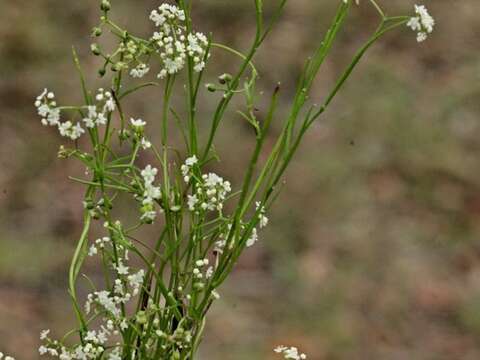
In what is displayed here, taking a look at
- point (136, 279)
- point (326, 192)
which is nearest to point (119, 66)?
point (136, 279)

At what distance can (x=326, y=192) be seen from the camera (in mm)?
2873

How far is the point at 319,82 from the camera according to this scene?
324 centimetres

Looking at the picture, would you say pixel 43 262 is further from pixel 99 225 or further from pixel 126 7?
pixel 126 7

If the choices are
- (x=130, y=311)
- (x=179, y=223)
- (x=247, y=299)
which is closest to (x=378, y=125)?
(x=247, y=299)

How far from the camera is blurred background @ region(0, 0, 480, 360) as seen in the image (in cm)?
261

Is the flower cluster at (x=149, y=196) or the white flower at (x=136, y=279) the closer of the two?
the flower cluster at (x=149, y=196)

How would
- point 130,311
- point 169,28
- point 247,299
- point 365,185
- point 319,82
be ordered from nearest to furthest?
point 169,28, point 130,311, point 247,299, point 365,185, point 319,82

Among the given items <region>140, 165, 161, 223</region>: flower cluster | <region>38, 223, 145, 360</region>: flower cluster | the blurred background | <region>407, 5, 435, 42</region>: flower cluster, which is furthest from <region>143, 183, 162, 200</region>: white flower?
the blurred background

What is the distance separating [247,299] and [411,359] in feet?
1.52

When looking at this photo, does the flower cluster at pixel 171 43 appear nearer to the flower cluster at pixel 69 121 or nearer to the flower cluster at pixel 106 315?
the flower cluster at pixel 69 121

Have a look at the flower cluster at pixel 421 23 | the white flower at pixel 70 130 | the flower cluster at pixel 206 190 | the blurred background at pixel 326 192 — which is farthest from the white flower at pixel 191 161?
the blurred background at pixel 326 192

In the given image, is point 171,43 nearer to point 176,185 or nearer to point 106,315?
point 176,185

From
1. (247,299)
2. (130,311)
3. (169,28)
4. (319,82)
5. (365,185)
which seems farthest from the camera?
(319,82)

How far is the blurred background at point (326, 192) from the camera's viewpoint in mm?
2605
